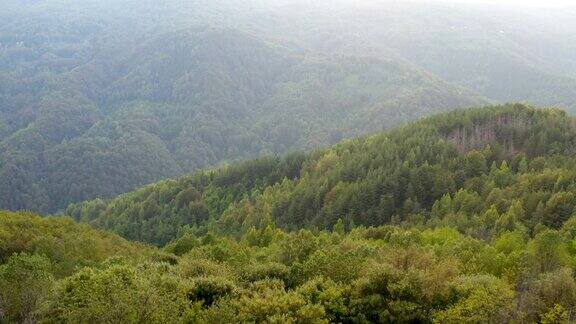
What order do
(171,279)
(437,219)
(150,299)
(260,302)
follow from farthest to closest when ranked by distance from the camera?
(437,219) → (171,279) → (260,302) → (150,299)

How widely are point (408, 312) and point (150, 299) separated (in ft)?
80.4

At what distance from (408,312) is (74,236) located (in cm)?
7630

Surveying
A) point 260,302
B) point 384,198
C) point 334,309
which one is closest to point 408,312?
point 334,309

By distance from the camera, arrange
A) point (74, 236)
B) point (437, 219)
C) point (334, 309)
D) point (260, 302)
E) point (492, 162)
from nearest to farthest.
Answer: point (260, 302) < point (334, 309) < point (74, 236) < point (437, 219) < point (492, 162)

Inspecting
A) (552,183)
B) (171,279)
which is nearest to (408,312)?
(171,279)

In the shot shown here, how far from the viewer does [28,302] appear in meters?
55.0

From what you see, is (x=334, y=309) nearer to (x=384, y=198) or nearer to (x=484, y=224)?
(x=484, y=224)

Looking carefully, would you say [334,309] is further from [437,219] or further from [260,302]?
[437,219]

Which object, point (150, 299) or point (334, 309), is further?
point (334, 309)

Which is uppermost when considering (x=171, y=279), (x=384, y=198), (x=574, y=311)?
(x=574, y=311)

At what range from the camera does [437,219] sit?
144375 millimetres

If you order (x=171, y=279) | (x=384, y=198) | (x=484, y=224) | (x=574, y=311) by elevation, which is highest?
(x=574, y=311)

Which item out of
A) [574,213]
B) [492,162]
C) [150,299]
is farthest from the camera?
[492,162]

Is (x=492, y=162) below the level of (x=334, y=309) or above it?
below
